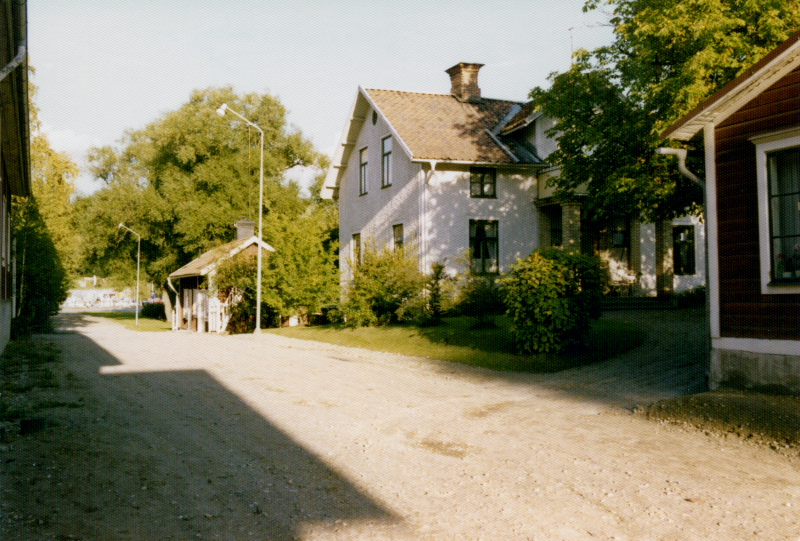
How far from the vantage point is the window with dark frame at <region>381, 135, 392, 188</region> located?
93.7 ft

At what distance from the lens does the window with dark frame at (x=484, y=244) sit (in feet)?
88.0

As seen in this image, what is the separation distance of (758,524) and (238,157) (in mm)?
44338

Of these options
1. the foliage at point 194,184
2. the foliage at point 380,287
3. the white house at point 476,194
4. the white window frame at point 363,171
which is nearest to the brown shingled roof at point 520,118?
the white house at point 476,194

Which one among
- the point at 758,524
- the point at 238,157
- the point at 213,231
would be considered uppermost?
the point at 238,157

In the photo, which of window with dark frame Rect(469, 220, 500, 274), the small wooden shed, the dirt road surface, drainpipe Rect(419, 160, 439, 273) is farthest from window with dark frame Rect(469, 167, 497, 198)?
the dirt road surface

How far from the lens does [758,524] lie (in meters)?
5.17

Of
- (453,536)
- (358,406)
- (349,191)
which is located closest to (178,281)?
(349,191)

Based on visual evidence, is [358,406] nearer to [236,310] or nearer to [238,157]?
[236,310]

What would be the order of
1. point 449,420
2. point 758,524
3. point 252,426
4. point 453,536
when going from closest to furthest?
point 453,536, point 758,524, point 252,426, point 449,420

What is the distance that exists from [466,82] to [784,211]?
2180 centimetres

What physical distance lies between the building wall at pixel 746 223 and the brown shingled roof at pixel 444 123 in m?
15.1

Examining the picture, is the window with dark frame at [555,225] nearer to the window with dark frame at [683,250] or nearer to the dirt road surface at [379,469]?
the window with dark frame at [683,250]

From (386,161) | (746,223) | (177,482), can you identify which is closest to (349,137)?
(386,161)

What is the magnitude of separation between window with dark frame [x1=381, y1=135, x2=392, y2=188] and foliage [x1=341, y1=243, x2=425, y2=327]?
526cm
